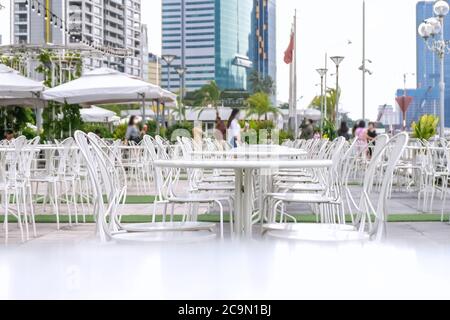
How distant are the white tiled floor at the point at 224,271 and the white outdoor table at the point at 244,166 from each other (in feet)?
4.09

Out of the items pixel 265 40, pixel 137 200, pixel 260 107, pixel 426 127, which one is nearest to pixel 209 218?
pixel 137 200

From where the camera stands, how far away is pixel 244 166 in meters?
2.41

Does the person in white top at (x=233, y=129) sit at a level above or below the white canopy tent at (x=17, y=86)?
below

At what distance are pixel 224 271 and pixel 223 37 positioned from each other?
3103 inches

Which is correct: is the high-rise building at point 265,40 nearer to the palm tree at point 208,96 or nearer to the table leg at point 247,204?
the palm tree at point 208,96

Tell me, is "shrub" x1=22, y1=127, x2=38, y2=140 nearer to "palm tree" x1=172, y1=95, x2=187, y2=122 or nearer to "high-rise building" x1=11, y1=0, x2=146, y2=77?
"palm tree" x1=172, y1=95, x2=187, y2=122

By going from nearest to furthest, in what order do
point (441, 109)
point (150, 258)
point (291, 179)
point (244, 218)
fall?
point (150, 258) < point (244, 218) < point (291, 179) < point (441, 109)

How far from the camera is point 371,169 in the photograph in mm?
2570

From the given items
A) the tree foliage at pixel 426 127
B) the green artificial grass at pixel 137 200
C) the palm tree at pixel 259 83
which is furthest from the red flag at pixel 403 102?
the palm tree at pixel 259 83

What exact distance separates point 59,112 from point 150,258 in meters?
14.3

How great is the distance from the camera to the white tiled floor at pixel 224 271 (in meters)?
0.88

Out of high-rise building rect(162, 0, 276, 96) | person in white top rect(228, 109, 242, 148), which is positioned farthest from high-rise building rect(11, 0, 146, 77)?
person in white top rect(228, 109, 242, 148)
